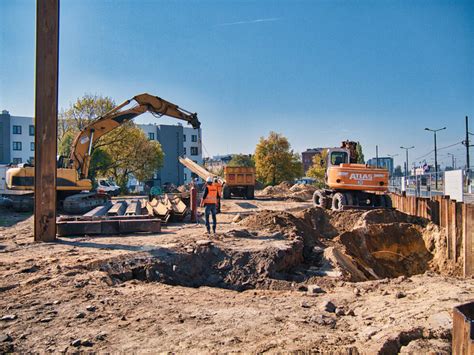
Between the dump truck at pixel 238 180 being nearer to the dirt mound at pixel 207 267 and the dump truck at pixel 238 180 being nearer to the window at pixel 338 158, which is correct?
the window at pixel 338 158

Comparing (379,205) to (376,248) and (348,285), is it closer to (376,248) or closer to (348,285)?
(376,248)

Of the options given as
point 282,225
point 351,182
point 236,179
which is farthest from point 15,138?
point 282,225

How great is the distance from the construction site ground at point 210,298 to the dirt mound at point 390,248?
2092 mm

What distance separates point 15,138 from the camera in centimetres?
6297

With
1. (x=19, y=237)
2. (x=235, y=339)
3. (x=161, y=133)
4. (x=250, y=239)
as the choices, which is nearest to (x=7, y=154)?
(x=161, y=133)

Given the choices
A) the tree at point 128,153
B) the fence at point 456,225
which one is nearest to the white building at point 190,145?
the tree at point 128,153

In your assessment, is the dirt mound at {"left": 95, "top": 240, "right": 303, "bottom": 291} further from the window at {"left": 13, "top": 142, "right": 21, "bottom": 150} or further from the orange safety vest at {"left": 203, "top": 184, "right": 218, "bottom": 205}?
the window at {"left": 13, "top": 142, "right": 21, "bottom": 150}

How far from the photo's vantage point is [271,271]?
817cm

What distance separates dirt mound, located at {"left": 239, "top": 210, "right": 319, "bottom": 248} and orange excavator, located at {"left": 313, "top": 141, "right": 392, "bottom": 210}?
14.2 feet

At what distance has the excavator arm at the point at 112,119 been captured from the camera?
56.4ft

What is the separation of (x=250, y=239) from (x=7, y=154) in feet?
204

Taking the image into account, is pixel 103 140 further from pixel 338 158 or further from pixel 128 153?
pixel 338 158

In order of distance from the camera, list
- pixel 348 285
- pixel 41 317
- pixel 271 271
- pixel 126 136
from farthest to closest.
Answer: pixel 126 136 → pixel 271 271 → pixel 348 285 → pixel 41 317

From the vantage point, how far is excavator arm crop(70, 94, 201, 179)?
56.4 feet
